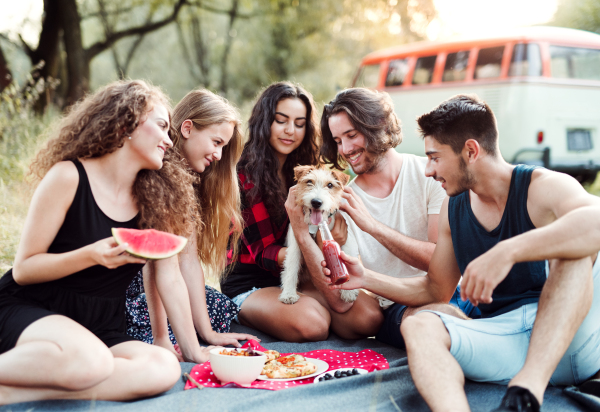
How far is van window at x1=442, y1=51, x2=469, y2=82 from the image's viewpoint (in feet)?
42.1

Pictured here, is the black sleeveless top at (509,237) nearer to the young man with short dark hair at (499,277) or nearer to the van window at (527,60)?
the young man with short dark hair at (499,277)

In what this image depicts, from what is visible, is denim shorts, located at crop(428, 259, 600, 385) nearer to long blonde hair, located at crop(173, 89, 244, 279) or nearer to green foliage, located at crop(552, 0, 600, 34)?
long blonde hair, located at crop(173, 89, 244, 279)

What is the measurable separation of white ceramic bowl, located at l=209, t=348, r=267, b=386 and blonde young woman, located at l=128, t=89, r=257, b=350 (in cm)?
71

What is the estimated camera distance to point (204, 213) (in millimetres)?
4059

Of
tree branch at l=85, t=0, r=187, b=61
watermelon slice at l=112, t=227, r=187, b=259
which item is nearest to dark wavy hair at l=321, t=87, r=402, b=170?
watermelon slice at l=112, t=227, r=187, b=259

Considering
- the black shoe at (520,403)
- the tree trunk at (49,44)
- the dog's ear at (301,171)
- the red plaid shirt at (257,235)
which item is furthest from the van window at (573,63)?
the tree trunk at (49,44)

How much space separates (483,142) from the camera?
2.98 m

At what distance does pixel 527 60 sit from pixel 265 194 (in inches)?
369

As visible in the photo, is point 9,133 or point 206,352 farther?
point 9,133

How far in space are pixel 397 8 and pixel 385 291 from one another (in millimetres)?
13896

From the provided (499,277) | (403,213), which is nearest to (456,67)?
(403,213)

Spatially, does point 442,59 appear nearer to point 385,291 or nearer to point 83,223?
point 385,291

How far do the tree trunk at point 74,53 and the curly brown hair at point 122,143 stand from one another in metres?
9.65

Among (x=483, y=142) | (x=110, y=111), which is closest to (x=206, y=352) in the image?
(x=110, y=111)
